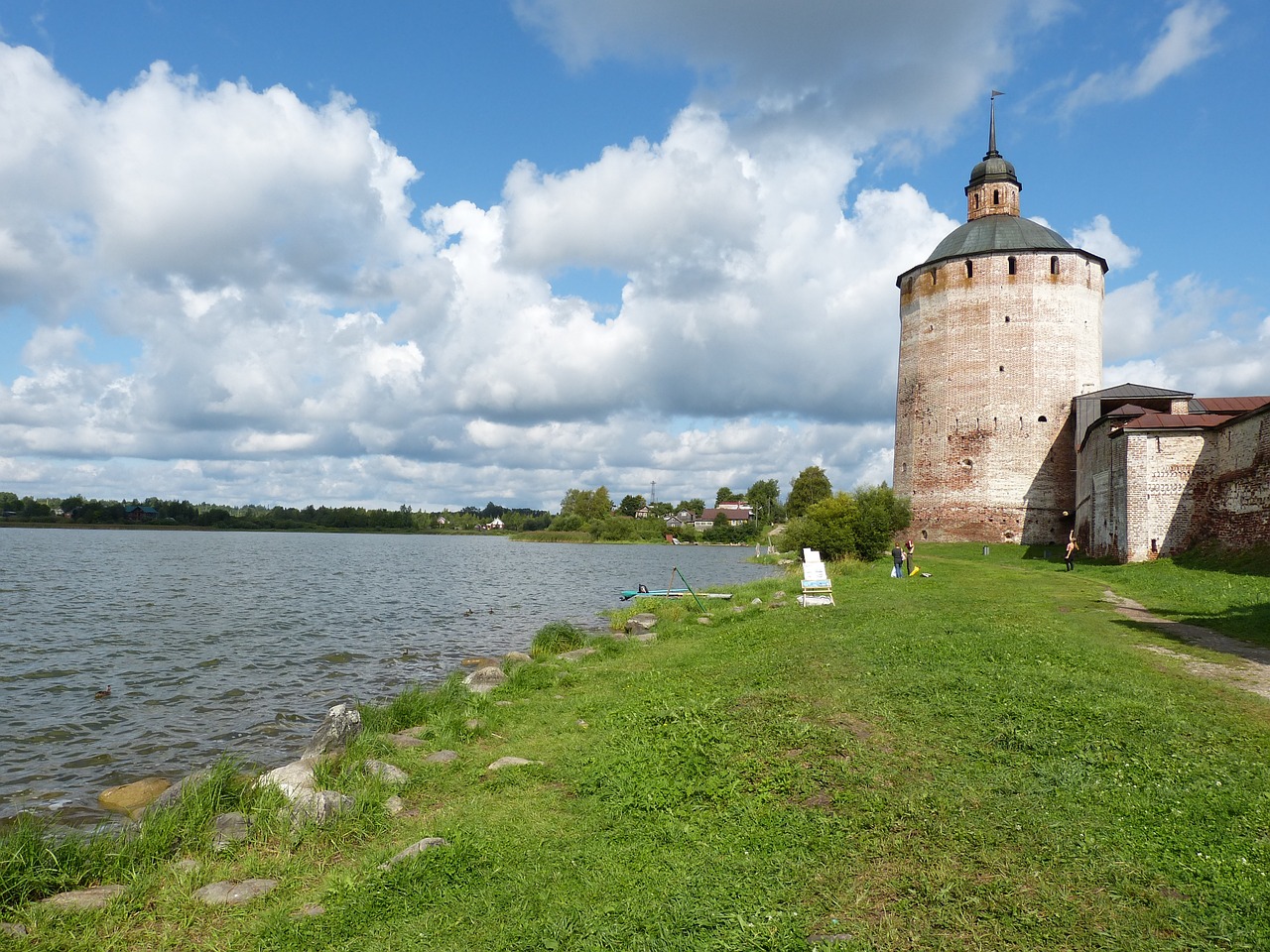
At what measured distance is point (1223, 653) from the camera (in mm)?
10719

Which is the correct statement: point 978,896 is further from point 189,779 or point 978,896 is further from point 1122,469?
point 1122,469

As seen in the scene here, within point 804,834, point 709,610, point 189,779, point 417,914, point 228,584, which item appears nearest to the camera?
point 417,914

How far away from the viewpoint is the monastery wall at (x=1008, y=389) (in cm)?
3988

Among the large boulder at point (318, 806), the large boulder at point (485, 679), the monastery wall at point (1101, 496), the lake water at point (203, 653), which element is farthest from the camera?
the monastery wall at point (1101, 496)

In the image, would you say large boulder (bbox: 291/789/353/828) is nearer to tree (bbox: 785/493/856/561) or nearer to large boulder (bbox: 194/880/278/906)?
large boulder (bbox: 194/880/278/906)

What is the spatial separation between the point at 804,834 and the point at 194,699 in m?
11.7

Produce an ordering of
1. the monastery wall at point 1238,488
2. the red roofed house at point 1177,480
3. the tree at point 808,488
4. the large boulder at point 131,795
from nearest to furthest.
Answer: the large boulder at point 131,795 < the monastery wall at point 1238,488 < the red roofed house at point 1177,480 < the tree at point 808,488

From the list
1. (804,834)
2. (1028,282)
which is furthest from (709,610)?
(1028,282)

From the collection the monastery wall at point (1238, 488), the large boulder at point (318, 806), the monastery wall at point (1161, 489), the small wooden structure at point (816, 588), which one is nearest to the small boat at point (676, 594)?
the small wooden structure at point (816, 588)

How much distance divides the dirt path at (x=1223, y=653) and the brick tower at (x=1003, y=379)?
27313mm

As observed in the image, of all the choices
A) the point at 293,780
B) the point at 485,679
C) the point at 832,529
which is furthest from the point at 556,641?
the point at 832,529

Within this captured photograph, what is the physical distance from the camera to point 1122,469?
26438mm

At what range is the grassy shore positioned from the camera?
14.5 ft

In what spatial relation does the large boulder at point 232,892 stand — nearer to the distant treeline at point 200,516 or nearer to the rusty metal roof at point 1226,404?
the rusty metal roof at point 1226,404
